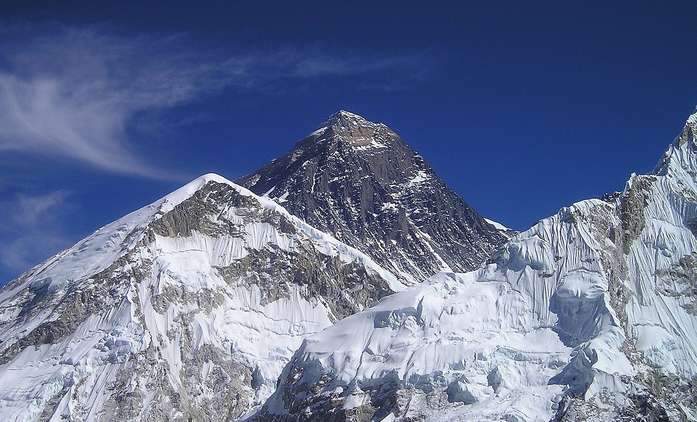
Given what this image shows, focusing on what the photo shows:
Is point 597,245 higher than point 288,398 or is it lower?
higher

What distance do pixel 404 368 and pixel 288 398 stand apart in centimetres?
2354

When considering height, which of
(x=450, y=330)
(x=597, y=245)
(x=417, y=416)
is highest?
(x=597, y=245)

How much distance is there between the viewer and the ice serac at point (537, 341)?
164m

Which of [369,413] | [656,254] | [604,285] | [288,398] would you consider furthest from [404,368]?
[656,254]

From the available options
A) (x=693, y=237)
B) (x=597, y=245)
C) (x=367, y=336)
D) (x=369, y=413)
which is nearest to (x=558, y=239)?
(x=597, y=245)

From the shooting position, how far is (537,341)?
179375 mm

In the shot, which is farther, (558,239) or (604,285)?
(558,239)

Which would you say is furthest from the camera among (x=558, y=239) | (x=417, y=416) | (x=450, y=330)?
(x=558, y=239)

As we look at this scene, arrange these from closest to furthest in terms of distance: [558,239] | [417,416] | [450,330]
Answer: [417,416] → [450,330] → [558,239]

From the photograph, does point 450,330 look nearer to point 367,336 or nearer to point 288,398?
point 367,336

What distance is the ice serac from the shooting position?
6457 inches

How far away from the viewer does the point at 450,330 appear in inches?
7160

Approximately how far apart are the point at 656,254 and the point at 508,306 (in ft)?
101

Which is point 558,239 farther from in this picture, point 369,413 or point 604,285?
point 369,413
